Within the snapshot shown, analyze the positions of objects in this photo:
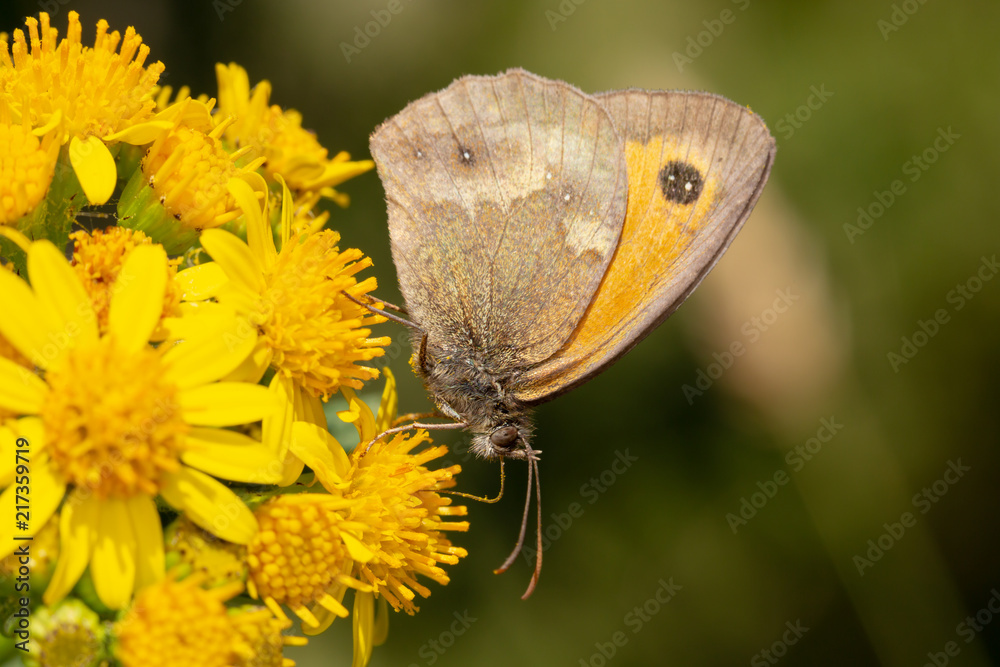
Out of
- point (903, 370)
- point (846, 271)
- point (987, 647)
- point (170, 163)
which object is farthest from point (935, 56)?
point (170, 163)

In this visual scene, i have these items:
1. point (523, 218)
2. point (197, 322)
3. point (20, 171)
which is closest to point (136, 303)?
point (197, 322)

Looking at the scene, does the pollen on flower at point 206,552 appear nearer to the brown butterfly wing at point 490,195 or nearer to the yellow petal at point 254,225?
the yellow petal at point 254,225

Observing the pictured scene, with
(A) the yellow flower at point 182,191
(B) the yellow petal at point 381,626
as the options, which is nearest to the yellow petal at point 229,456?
(A) the yellow flower at point 182,191

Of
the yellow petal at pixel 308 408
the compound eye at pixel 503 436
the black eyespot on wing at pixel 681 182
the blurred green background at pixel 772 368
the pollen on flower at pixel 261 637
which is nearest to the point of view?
the pollen on flower at pixel 261 637

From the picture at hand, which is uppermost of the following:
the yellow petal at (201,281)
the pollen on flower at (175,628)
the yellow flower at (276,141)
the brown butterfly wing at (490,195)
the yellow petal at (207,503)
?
the brown butterfly wing at (490,195)

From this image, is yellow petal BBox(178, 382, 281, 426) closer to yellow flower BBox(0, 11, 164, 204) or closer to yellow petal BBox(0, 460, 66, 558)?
yellow petal BBox(0, 460, 66, 558)

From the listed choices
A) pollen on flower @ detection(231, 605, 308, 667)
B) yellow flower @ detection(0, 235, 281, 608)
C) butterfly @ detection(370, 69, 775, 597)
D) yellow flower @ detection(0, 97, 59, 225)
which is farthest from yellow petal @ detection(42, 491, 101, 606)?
butterfly @ detection(370, 69, 775, 597)

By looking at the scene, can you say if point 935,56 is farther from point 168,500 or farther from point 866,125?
point 168,500
